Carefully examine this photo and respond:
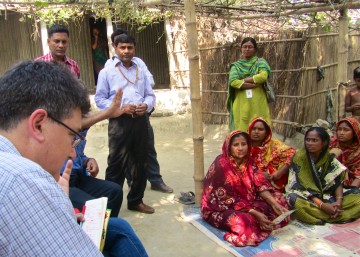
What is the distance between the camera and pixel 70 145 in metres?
1.20

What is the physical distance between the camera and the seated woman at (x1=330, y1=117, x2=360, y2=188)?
425 centimetres

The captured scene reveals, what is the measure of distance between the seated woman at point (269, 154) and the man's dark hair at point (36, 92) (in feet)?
11.0

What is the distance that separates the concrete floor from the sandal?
64 millimetres

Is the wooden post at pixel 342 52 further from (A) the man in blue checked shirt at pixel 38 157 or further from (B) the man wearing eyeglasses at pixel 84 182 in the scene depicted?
(A) the man in blue checked shirt at pixel 38 157

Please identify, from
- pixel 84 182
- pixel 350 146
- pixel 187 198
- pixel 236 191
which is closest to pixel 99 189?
pixel 84 182

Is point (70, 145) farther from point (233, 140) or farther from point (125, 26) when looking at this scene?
point (125, 26)

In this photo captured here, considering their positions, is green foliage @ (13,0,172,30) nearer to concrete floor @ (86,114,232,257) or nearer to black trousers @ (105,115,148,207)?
black trousers @ (105,115,148,207)

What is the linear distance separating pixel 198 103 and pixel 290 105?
3416 mm

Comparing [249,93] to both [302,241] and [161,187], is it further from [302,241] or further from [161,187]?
[302,241]

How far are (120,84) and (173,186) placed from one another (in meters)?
1.77

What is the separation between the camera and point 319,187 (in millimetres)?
3908

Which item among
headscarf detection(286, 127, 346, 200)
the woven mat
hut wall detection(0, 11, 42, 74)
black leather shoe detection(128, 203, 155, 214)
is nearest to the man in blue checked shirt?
the woven mat

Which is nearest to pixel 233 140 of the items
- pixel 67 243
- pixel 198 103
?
pixel 198 103

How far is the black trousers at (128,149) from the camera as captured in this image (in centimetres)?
369
